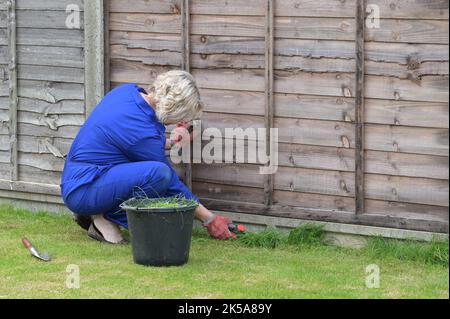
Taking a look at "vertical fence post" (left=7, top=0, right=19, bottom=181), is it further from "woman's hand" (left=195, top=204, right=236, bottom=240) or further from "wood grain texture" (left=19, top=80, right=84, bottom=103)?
"woman's hand" (left=195, top=204, right=236, bottom=240)

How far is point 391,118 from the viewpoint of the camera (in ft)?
23.4

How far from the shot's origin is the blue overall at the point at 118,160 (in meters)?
7.25

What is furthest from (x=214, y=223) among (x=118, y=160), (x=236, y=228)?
(x=118, y=160)

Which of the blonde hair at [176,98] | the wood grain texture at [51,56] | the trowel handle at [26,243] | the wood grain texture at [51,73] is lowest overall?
the trowel handle at [26,243]

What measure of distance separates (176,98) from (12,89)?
235cm

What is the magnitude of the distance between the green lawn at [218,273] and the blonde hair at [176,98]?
0.96 metres

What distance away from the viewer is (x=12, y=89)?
29.4 ft

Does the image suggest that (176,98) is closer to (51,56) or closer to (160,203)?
(160,203)

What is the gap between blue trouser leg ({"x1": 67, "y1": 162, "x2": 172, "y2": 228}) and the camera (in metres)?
7.21

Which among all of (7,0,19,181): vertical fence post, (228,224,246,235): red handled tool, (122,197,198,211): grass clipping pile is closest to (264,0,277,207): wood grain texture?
(228,224,246,235): red handled tool

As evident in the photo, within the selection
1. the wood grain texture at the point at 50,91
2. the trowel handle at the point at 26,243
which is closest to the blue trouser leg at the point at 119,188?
the trowel handle at the point at 26,243

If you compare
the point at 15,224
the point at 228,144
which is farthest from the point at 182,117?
the point at 15,224

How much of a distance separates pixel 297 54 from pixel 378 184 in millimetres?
1080

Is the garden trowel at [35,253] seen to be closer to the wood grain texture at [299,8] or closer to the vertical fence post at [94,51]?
the vertical fence post at [94,51]
